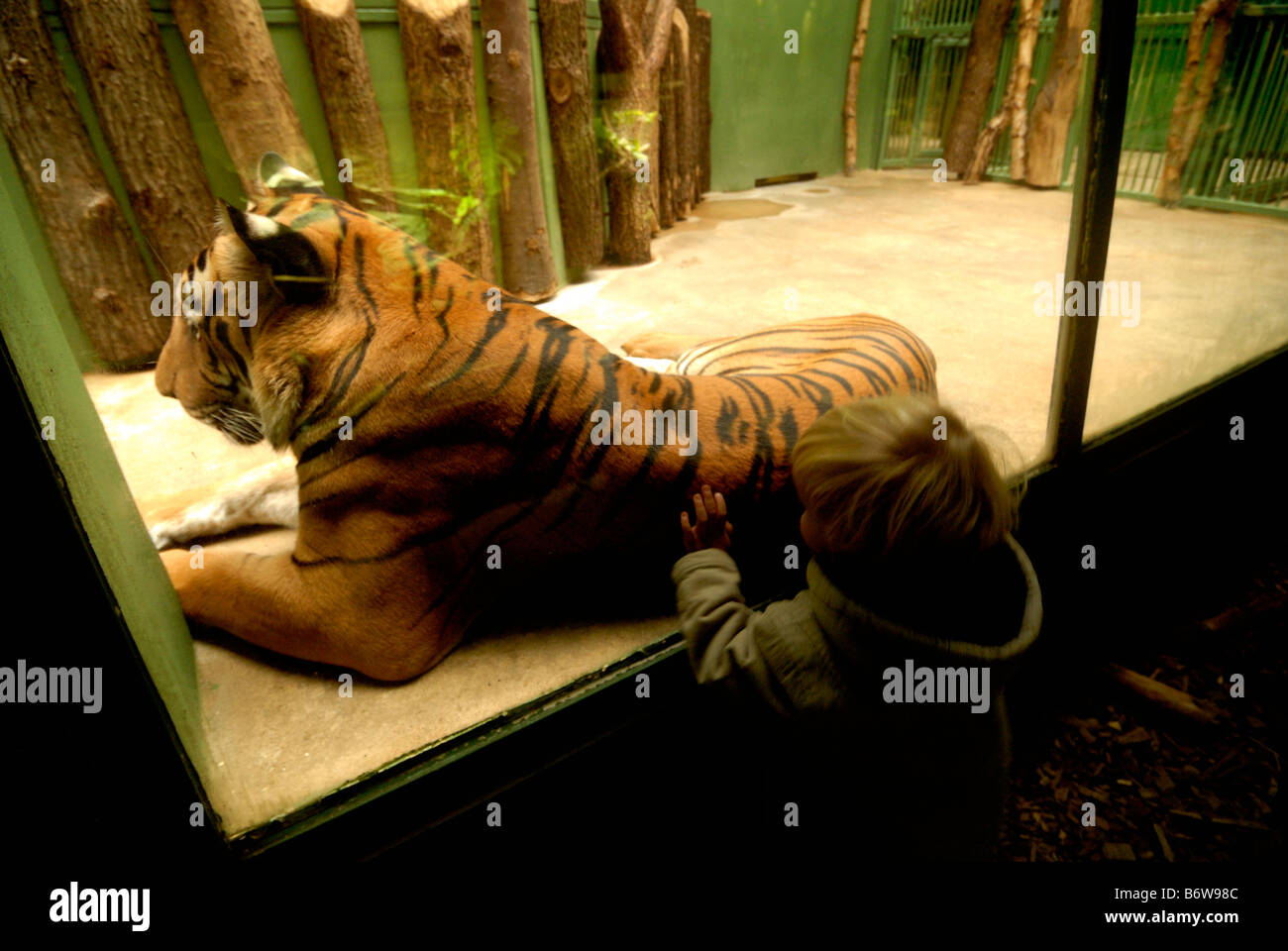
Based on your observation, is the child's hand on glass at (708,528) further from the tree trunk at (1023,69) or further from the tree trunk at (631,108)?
the tree trunk at (1023,69)

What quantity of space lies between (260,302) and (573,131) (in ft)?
10.6

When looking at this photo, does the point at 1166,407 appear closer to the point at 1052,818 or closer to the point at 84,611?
the point at 1052,818

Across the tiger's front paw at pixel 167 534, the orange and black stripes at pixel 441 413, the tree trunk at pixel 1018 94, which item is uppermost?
the tree trunk at pixel 1018 94

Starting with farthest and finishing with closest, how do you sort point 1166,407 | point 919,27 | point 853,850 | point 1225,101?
1. point 919,27
2. point 1225,101
3. point 1166,407
4. point 853,850

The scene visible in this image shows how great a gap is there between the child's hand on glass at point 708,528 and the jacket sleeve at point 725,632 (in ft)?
0.21

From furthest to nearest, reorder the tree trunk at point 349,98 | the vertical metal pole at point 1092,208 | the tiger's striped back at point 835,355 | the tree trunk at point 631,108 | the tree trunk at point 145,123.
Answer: the tree trunk at point 631,108 → the tree trunk at point 349,98 → the tiger's striped back at point 835,355 → the vertical metal pole at point 1092,208 → the tree trunk at point 145,123

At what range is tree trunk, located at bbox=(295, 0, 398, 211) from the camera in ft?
7.39

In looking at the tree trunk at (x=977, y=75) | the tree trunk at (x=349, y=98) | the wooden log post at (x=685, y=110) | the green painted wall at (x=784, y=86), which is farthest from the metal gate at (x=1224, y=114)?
the wooden log post at (x=685, y=110)

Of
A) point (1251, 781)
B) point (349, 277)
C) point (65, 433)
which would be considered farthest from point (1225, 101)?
point (65, 433)

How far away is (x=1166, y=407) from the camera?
9.35 ft

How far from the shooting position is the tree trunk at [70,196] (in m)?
1.36

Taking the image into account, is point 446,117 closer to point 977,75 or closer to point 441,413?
point 441,413

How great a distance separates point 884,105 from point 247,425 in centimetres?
887

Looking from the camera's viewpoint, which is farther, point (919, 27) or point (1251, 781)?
point (919, 27)
